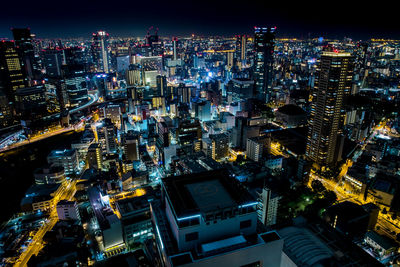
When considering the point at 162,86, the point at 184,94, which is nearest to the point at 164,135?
the point at 184,94

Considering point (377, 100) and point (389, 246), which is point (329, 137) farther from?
point (377, 100)

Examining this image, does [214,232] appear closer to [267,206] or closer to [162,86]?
[267,206]

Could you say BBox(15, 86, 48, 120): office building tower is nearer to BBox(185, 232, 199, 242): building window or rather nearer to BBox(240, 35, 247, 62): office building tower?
BBox(185, 232, 199, 242): building window

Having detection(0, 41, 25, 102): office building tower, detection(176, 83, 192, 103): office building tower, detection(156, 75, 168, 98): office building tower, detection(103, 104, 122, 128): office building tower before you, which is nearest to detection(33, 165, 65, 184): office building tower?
detection(103, 104, 122, 128): office building tower

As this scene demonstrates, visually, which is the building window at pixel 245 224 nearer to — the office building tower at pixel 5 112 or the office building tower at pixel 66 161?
the office building tower at pixel 66 161

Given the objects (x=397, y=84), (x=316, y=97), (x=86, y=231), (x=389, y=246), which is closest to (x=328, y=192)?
(x=389, y=246)

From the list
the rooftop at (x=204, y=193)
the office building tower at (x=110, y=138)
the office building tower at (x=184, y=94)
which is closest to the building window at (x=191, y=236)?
the rooftop at (x=204, y=193)

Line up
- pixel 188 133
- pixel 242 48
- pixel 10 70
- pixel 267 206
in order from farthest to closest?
pixel 242 48 → pixel 10 70 → pixel 188 133 → pixel 267 206

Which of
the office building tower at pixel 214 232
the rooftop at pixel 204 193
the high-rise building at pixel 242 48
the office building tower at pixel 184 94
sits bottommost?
the office building tower at pixel 184 94
